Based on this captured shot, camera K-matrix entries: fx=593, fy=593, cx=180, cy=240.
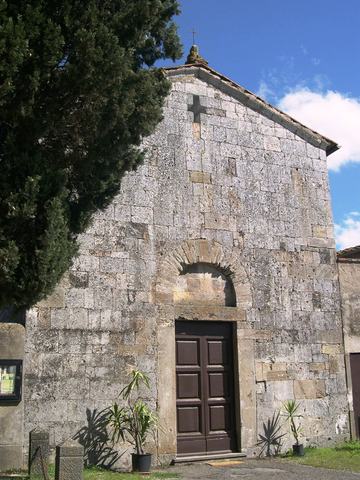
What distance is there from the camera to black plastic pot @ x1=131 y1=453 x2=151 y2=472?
28.0ft

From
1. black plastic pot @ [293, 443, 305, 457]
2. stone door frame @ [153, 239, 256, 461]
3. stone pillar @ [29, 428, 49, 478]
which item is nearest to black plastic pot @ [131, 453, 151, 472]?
stone door frame @ [153, 239, 256, 461]

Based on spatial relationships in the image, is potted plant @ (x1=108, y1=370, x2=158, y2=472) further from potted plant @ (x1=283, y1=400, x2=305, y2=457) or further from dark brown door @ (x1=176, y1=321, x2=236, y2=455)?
potted plant @ (x1=283, y1=400, x2=305, y2=457)

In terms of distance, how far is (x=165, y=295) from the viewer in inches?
385

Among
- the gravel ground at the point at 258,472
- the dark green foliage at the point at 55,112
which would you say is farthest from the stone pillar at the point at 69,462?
the gravel ground at the point at 258,472

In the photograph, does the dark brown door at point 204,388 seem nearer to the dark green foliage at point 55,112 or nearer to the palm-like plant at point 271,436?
the palm-like plant at point 271,436

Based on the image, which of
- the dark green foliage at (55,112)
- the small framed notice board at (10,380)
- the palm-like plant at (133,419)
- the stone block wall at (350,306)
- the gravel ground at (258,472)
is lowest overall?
the gravel ground at (258,472)

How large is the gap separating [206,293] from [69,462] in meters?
4.41

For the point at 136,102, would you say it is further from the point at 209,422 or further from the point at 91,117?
the point at 209,422

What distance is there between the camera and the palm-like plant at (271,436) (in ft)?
33.0

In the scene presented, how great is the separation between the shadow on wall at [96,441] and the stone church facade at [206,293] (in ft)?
0.39

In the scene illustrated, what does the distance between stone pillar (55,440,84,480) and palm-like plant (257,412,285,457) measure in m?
4.40

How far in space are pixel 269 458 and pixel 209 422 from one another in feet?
3.85

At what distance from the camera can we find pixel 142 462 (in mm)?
8562

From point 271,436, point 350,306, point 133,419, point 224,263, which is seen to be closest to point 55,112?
point 224,263
